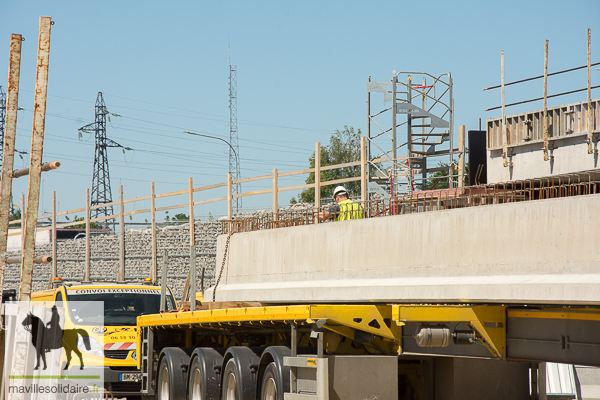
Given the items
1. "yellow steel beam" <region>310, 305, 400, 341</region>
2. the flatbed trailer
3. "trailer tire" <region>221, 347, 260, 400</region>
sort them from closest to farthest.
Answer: the flatbed trailer, "yellow steel beam" <region>310, 305, 400, 341</region>, "trailer tire" <region>221, 347, 260, 400</region>

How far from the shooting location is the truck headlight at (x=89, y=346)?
1330 cm

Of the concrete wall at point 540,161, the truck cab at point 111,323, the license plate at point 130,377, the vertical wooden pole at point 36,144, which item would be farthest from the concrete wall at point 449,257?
the concrete wall at point 540,161

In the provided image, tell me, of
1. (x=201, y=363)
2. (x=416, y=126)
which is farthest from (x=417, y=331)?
(x=416, y=126)

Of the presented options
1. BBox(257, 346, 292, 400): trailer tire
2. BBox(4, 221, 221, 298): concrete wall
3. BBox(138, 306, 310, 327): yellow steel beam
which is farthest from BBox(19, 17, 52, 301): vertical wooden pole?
BBox(4, 221, 221, 298): concrete wall

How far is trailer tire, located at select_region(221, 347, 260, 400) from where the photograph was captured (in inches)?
410

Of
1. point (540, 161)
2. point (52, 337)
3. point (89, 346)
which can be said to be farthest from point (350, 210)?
point (540, 161)

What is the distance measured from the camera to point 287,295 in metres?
13.7

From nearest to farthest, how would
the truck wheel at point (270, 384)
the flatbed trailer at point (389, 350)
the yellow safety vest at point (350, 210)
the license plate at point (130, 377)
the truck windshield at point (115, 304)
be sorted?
1. the flatbed trailer at point (389, 350)
2. the truck wheel at point (270, 384)
3. the yellow safety vest at point (350, 210)
4. the license plate at point (130, 377)
5. the truck windshield at point (115, 304)

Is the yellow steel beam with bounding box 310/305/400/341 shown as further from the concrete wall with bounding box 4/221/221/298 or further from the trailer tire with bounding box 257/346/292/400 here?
the concrete wall with bounding box 4/221/221/298

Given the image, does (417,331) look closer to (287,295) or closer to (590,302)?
(590,302)

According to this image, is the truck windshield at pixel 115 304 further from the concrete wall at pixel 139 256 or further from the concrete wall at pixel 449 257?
the concrete wall at pixel 139 256

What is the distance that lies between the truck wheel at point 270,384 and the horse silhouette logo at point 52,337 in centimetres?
438

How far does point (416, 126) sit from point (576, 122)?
18.9ft

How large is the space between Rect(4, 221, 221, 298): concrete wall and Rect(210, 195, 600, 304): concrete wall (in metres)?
23.4
